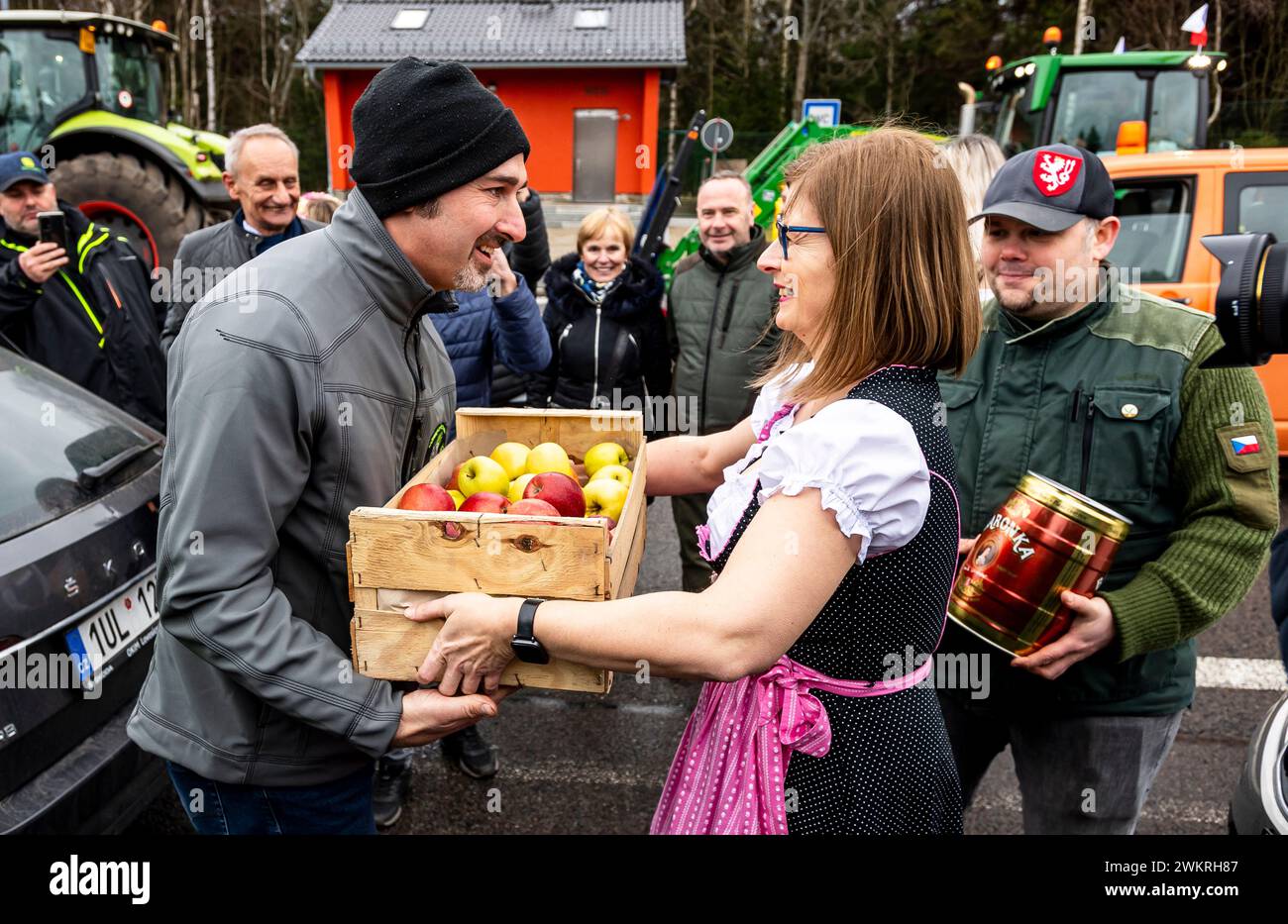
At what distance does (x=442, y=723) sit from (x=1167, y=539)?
5.40ft

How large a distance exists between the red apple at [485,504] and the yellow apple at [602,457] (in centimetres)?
40

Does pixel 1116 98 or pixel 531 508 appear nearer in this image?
pixel 531 508

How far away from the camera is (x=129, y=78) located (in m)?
10.7

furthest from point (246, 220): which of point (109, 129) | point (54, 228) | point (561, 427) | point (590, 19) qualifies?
point (590, 19)

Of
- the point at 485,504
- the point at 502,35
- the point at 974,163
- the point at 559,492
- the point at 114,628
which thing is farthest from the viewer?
the point at 502,35

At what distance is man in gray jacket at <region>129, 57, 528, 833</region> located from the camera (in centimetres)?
156

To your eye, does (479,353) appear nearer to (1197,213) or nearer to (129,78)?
(1197,213)

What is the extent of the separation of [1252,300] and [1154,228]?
5440mm

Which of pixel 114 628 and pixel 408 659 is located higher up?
pixel 408 659

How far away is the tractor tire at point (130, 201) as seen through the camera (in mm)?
9039

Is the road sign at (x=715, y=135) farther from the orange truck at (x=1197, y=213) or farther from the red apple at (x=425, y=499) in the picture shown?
the red apple at (x=425, y=499)

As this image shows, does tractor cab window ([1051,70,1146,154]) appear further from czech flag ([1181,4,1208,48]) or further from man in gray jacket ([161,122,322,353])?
man in gray jacket ([161,122,322,353])

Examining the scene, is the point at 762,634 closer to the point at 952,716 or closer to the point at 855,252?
the point at 855,252

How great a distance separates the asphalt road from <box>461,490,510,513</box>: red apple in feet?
6.00
